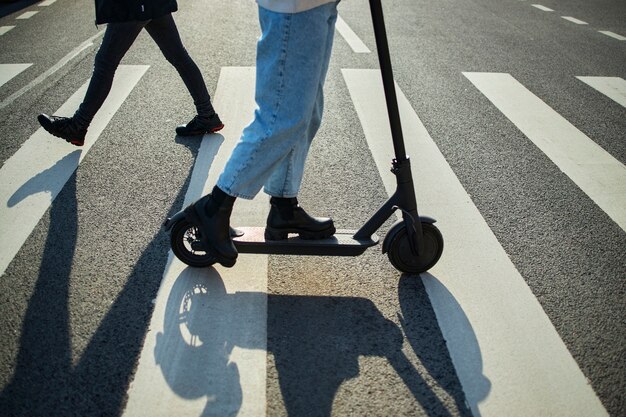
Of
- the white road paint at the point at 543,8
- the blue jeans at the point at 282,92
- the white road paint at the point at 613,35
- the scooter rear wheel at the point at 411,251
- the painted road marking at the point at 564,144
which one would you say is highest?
the blue jeans at the point at 282,92

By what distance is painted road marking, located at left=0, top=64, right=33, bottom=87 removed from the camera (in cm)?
539

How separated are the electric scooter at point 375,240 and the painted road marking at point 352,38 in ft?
14.0

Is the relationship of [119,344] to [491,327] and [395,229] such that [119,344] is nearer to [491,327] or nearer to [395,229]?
[395,229]

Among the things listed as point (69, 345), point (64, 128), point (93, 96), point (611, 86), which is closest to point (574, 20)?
point (611, 86)

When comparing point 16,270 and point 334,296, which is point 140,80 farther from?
point 334,296

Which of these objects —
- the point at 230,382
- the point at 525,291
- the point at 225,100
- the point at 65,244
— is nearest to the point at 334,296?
the point at 230,382

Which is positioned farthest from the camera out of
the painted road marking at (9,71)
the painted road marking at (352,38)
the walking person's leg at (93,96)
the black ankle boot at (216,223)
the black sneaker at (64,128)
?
the painted road marking at (352,38)

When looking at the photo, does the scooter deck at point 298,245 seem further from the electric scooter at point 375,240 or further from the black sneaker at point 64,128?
the black sneaker at point 64,128

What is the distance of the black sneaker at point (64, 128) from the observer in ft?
13.1

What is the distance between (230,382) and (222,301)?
504 mm

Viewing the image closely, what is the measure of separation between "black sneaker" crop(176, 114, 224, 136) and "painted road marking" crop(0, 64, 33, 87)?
2237 millimetres

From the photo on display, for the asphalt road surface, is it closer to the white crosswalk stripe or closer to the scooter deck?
the white crosswalk stripe

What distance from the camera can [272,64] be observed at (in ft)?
7.34

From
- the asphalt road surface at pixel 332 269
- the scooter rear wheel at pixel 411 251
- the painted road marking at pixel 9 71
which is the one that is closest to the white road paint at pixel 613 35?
the asphalt road surface at pixel 332 269
